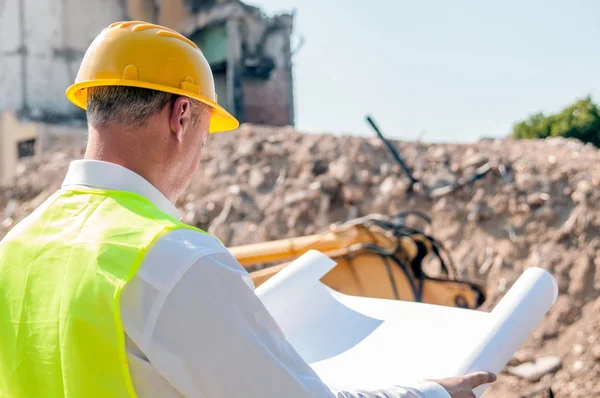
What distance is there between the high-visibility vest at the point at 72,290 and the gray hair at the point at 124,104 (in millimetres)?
Result: 169

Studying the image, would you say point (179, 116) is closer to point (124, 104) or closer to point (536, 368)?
point (124, 104)

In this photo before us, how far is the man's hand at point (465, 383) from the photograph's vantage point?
67.5 inches

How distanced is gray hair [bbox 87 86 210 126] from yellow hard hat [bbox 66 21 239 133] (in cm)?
1


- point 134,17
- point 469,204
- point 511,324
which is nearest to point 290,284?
point 511,324

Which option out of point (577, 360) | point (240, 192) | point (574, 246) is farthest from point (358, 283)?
point (240, 192)

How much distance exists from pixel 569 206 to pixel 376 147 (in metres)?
3.18

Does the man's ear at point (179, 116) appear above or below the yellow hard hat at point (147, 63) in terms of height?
below

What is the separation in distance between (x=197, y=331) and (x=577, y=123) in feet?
81.9

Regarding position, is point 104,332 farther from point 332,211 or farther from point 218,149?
point 218,149

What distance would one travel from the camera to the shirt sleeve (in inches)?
51.4

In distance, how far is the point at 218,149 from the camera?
39.1 feet

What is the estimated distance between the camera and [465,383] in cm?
175

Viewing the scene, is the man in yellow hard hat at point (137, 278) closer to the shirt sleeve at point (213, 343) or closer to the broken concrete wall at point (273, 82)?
the shirt sleeve at point (213, 343)

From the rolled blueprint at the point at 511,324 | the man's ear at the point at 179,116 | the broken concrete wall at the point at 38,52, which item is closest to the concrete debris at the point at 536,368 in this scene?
the rolled blueprint at the point at 511,324
